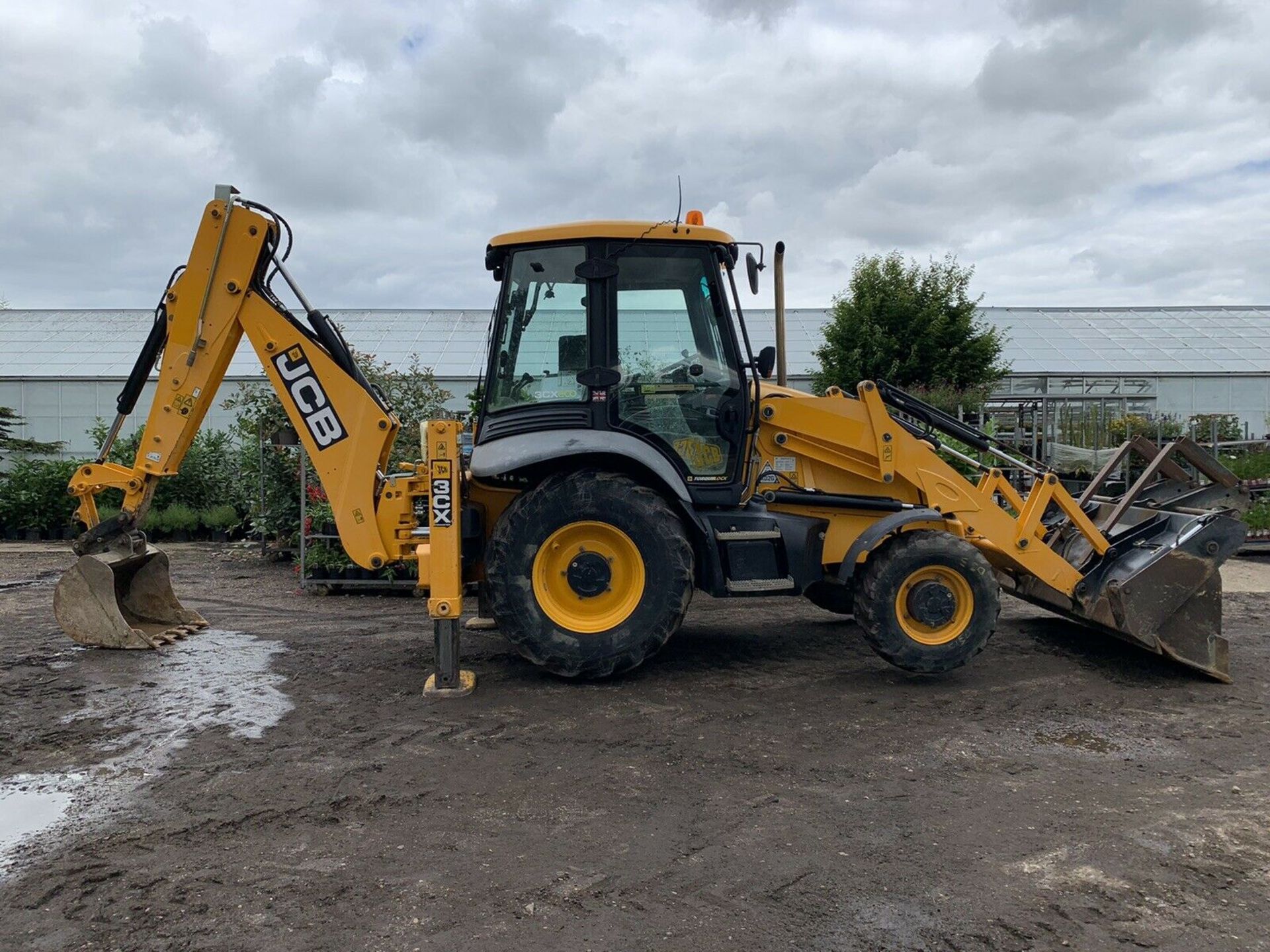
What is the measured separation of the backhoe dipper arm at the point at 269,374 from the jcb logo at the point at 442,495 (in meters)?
0.52

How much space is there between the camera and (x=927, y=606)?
578cm

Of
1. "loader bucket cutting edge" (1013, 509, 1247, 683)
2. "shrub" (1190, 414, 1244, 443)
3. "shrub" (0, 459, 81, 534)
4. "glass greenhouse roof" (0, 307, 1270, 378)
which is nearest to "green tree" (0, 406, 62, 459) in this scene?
"shrub" (0, 459, 81, 534)

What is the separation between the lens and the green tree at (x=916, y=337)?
60.9 ft

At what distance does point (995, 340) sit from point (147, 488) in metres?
16.7

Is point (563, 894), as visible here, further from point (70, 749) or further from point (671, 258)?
point (671, 258)

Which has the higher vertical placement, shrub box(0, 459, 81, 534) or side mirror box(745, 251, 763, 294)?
side mirror box(745, 251, 763, 294)

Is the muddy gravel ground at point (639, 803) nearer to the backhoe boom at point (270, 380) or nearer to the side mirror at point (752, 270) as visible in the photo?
the backhoe boom at point (270, 380)

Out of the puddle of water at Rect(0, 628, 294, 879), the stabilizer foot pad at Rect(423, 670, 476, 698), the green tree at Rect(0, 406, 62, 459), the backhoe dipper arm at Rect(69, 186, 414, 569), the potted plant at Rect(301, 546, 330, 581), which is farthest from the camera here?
the green tree at Rect(0, 406, 62, 459)

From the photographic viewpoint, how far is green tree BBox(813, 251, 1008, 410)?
18562 mm

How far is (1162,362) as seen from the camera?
79.2 feet

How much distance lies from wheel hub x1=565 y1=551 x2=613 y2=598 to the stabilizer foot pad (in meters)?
0.85

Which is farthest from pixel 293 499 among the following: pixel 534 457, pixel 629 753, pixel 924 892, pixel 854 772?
pixel 924 892

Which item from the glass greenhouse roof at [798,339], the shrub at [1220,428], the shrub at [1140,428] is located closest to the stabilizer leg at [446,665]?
the shrub at [1140,428]

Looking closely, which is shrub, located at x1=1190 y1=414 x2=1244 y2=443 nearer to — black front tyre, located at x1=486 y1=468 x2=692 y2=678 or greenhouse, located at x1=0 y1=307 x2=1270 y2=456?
greenhouse, located at x1=0 y1=307 x2=1270 y2=456
